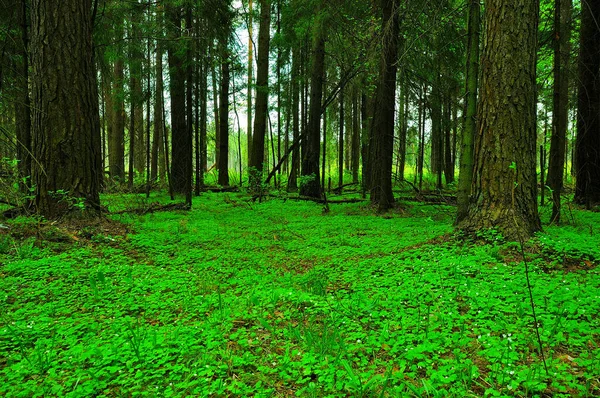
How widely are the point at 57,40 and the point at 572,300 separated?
24.1 ft

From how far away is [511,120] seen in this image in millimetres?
4355

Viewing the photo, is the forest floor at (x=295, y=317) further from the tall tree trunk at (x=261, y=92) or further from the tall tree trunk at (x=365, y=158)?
the tall tree trunk at (x=261, y=92)

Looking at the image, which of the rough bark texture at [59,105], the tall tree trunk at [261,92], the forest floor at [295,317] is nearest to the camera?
the forest floor at [295,317]

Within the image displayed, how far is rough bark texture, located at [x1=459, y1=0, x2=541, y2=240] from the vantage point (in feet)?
14.3

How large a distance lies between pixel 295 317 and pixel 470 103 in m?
4.22

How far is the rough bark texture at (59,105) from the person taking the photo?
5254mm

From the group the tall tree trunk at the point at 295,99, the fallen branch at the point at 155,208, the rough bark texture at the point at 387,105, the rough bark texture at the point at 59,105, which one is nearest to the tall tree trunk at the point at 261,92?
the tall tree trunk at the point at 295,99

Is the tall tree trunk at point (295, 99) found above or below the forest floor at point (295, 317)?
above

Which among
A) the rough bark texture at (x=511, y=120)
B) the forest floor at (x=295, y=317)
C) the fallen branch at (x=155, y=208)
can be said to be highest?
the rough bark texture at (x=511, y=120)

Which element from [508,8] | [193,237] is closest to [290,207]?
[193,237]

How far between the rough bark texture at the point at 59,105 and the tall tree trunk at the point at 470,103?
6.03 metres

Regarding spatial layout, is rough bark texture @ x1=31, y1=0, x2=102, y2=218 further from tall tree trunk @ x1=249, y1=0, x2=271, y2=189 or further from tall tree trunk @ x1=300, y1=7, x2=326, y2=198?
tall tree trunk @ x1=249, y1=0, x2=271, y2=189

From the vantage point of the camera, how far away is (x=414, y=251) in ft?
15.1

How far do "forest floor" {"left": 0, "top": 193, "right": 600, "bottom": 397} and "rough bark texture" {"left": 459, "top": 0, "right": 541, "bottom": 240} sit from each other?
17.0 inches
